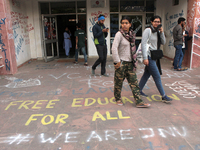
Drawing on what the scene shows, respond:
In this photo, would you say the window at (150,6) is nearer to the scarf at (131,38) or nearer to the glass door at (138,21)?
the glass door at (138,21)

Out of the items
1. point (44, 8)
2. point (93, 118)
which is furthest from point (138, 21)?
point (93, 118)

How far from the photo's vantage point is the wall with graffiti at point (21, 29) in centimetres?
717

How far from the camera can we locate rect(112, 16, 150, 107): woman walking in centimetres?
317

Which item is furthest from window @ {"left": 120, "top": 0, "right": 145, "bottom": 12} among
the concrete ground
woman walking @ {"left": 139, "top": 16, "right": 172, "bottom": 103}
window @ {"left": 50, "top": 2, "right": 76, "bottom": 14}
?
woman walking @ {"left": 139, "top": 16, "right": 172, "bottom": 103}

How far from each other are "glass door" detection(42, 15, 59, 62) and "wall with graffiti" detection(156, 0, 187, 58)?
526cm

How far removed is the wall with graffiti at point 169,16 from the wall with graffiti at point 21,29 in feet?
21.0

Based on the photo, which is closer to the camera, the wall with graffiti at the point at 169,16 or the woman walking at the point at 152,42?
the woman walking at the point at 152,42

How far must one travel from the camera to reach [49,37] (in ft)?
28.1

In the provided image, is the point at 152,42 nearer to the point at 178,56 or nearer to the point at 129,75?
the point at 129,75

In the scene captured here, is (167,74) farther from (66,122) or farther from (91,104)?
(66,122)

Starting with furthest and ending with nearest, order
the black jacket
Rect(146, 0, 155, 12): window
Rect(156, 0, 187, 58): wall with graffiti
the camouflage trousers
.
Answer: Rect(146, 0, 155, 12): window
Rect(156, 0, 187, 58): wall with graffiti
the black jacket
the camouflage trousers

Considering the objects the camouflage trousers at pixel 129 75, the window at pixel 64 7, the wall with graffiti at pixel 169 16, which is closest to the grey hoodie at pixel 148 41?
the camouflage trousers at pixel 129 75

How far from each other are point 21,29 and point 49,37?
1.27 m

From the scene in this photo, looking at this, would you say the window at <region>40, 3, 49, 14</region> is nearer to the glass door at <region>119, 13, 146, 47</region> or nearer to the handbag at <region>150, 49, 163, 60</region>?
the glass door at <region>119, 13, 146, 47</region>
